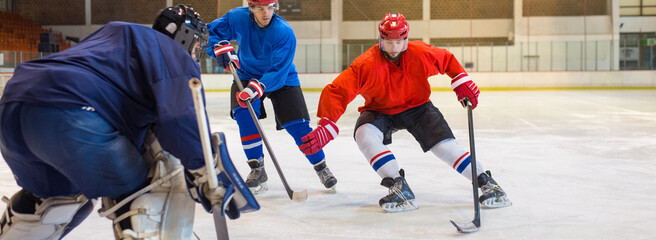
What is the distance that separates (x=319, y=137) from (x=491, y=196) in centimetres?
90

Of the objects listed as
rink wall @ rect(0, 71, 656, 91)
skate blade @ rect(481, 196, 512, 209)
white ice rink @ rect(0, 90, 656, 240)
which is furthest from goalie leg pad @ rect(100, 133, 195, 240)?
rink wall @ rect(0, 71, 656, 91)

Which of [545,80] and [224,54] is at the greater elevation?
[224,54]

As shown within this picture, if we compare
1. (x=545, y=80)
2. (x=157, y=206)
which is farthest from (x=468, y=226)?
(x=545, y=80)

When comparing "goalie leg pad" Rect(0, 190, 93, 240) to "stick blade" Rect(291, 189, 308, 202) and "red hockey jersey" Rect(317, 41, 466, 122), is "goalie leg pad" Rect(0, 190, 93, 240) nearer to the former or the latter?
"stick blade" Rect(291, 189, 308, 202)

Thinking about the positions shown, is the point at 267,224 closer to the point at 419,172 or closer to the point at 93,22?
the point at 419,172

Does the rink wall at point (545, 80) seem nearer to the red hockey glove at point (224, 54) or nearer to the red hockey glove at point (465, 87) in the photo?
the red hockey glove at point (224, 54)

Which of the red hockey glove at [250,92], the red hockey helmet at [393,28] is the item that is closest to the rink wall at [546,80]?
the red hockey glove at [250,92]

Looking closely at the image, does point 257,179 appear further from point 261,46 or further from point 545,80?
point 545,80

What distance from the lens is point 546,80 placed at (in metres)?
16.5

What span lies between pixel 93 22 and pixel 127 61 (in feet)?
59.2

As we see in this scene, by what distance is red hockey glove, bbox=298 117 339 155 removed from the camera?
3277mm

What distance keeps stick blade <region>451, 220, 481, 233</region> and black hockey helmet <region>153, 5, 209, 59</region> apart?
141cm

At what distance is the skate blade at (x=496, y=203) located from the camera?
3283mm

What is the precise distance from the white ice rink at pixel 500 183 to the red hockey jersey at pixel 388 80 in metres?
0.52
